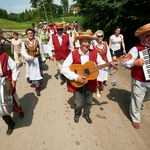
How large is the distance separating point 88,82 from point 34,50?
7.91ft

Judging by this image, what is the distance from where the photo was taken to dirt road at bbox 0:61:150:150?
365 cm

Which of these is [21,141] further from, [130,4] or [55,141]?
[130,4]

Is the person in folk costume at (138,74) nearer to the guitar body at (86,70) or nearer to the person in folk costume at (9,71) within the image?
the guitar body at (86,70)

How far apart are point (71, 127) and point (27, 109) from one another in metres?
1.47

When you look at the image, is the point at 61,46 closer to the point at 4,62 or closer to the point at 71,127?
the point at 4,62

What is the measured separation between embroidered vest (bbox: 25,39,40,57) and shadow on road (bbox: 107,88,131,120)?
2.54 m

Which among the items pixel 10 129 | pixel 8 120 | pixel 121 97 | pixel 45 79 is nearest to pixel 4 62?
pixel 8 120

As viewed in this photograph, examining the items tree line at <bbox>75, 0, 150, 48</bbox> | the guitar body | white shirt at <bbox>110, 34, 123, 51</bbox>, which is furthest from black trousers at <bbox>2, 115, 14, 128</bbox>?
tree line at <bbox>75, 0, 150, 48</bbox>

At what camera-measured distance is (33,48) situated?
555 centimetres

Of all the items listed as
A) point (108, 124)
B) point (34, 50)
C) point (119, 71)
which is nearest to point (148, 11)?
point (119, 71)

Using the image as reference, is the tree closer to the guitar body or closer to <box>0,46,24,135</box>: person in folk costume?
<box>0,46,24,135</box>: person in folk costume

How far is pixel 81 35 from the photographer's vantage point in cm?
345

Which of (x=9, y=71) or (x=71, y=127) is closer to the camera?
(x=9, y=71)

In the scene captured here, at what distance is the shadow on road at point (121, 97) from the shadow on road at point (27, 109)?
7.30 ft
